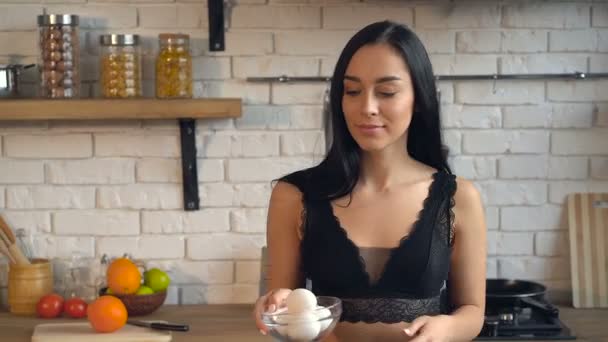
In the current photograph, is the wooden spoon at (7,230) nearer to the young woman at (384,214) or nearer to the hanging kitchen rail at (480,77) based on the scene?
the hanging kitchen rail at (480,77)

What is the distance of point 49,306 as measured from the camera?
265 centimetres

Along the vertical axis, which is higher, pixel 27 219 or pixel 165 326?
pixel 27 219

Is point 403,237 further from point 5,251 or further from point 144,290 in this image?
point 5,251

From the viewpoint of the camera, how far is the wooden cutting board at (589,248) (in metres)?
2.77

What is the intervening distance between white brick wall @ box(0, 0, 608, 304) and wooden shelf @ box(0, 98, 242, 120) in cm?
15

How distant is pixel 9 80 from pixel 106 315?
2.35 ft

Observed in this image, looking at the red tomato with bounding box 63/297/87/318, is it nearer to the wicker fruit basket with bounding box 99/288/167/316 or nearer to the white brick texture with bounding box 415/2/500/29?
the wicker fruit basket with bounding box 99/288/167/316

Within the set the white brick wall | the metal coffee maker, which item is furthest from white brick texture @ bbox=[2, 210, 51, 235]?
the metal coffee maker

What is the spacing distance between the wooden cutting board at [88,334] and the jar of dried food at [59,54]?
0.61 meters

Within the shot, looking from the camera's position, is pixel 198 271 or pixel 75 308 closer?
pixel 75 308

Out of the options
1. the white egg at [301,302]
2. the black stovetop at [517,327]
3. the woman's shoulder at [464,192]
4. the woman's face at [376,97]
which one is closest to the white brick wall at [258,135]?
the black stovetop at [517,327]

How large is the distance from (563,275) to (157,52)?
1.32 meters

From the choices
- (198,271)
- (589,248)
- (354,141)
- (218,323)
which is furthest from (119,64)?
(589,248)

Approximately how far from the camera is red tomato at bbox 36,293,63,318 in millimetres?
2648
